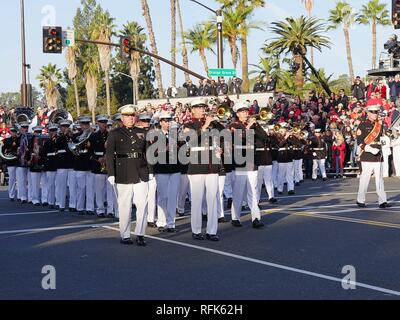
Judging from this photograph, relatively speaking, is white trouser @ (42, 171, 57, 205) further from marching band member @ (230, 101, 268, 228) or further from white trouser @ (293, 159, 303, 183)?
white trouser @ (293, 159, 303, 183)

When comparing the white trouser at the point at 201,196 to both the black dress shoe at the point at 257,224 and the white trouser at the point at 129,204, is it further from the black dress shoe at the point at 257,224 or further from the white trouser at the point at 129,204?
the black dress shoe at the point at 257,224

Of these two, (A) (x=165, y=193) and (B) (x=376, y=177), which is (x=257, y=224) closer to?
(A) (x=165, y=193)

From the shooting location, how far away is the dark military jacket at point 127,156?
1237 centimetres

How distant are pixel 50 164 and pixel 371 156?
803 cm

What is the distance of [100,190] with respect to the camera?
17.3 meters

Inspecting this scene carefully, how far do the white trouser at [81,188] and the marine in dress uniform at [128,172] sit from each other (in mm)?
5375

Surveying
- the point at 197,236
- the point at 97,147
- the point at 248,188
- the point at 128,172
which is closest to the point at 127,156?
the point at 128,172

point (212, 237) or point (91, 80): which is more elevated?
point (91, 80)

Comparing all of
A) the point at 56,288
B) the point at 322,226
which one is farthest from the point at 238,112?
the point at 56,288

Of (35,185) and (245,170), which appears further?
(35,185)

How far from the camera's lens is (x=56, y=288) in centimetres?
870

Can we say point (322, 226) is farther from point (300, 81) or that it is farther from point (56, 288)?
point (300, 81)

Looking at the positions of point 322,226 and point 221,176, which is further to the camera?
point 322,226
